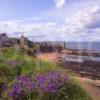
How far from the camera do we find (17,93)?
6.14 meters

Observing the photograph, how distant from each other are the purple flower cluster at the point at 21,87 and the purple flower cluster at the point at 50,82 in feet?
0.50

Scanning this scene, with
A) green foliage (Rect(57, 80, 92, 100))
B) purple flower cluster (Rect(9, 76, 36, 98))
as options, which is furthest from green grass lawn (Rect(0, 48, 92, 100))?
purple flower cluster (Rect(9, 76, 36, 98))

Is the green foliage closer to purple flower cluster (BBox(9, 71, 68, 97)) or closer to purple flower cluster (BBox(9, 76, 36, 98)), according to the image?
purple flower cluster (BBox(9, 71, 68, 97))

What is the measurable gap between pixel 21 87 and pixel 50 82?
600 mm

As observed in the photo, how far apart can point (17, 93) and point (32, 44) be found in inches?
403

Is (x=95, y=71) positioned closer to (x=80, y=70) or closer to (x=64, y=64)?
(x=80, y=70)

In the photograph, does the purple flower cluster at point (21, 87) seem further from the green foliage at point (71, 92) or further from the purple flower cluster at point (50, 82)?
the green foliage at point (71, 92)

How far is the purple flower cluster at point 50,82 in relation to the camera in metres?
6.06

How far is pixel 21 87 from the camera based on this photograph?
20.6 feet

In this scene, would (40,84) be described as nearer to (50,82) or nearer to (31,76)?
(50,82)

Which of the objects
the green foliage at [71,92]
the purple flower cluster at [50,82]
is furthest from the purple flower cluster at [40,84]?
the green foliage at [71,92]

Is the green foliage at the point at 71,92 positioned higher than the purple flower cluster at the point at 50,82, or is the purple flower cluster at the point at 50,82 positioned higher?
the purple flower cluster at the point at 50,82

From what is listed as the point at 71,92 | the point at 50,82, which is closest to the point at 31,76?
the point at 50,82


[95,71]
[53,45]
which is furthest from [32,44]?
[95,71]
